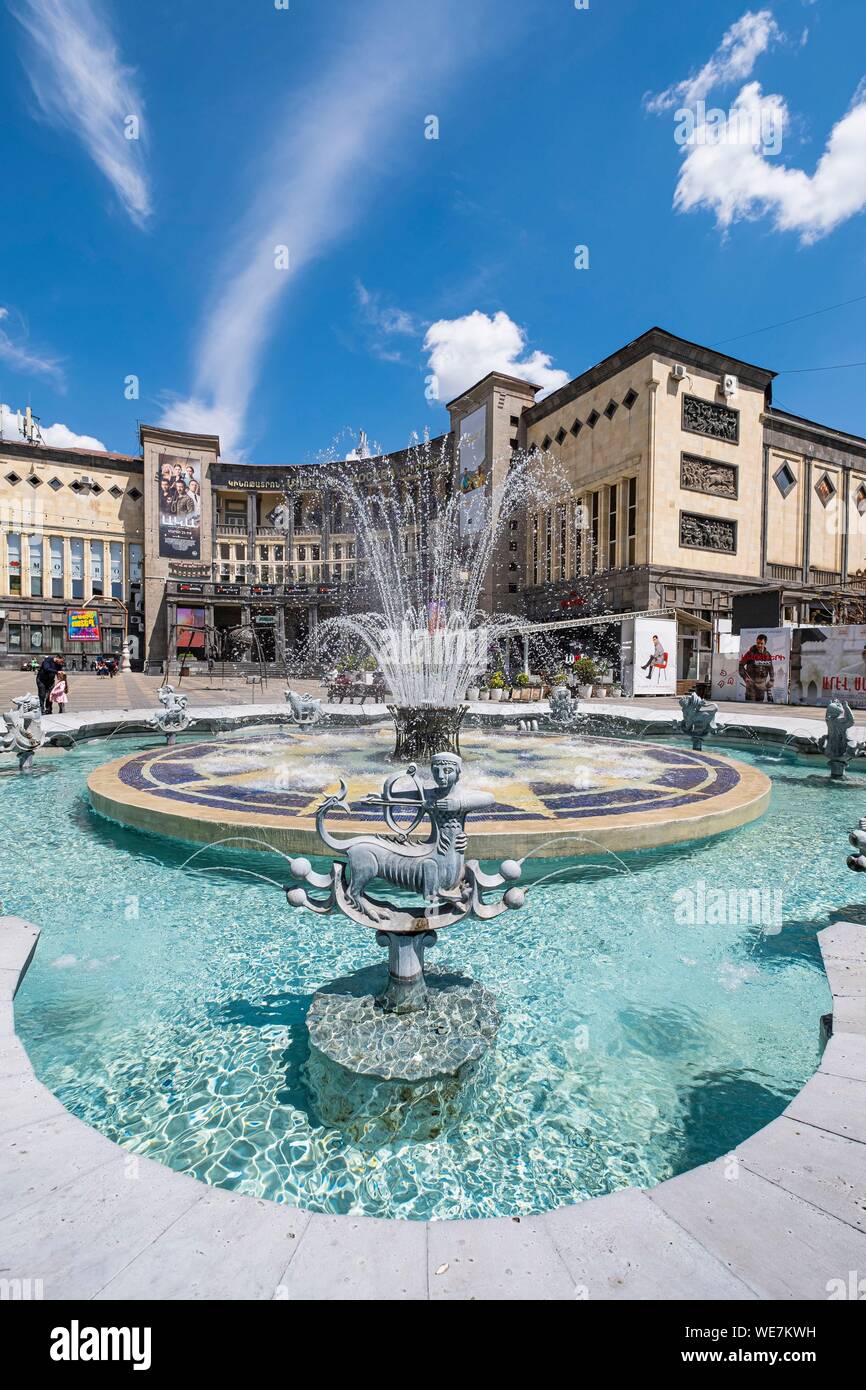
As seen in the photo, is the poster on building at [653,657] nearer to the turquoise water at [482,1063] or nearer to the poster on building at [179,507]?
the turquoise water at [482,1063]

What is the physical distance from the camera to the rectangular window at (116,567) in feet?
186

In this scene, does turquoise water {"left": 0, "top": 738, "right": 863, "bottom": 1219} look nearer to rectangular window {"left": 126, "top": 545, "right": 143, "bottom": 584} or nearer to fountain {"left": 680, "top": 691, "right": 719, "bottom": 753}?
fountain {"left": 680, "top": 691, "right": 719, "bottom": 753}

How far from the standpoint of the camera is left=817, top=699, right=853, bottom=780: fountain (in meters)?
9.04

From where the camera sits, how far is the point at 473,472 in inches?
1801

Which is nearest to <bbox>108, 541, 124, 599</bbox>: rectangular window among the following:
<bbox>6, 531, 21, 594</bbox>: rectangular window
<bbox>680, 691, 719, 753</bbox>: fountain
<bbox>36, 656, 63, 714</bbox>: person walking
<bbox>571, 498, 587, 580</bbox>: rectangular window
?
<bbox>6, 531, 21, 594</bbox>: rectangular window

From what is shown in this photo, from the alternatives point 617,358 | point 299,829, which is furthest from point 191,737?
point 617,358

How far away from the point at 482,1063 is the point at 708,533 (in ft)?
118

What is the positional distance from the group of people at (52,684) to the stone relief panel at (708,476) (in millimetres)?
30523

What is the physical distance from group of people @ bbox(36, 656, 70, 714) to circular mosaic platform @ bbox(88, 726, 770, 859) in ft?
22.0

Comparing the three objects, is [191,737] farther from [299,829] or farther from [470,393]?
[470,393]

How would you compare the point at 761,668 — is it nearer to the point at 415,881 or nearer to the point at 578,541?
the point at 578,541
